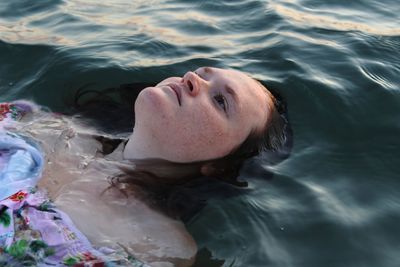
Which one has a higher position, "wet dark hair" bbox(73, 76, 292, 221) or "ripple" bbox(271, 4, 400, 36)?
"ripple" bbox(271, 4, 400, 36)

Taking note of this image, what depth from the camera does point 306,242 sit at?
10.6 feet

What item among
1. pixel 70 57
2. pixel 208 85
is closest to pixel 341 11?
pixel 70 57

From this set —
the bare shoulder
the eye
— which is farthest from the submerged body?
the eye

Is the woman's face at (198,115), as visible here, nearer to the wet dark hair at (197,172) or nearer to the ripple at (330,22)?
the wet dark hair at (197,172)

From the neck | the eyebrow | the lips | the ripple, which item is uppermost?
the lips

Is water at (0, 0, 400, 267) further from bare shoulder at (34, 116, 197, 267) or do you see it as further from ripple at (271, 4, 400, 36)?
bare shoulder at (34, 116, 197, 267)

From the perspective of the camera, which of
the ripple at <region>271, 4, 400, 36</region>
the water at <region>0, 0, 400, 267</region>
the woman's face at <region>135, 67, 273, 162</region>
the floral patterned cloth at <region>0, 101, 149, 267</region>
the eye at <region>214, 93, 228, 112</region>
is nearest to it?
the floral patterned cloth at <region>0, 101, 149, 267</region>

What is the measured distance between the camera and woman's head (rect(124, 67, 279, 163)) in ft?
11.4

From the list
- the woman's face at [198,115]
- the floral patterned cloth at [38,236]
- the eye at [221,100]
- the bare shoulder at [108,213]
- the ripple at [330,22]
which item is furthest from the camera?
the ripple at [330,22]

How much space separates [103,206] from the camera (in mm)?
3295

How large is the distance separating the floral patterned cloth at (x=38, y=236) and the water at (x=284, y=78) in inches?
26.7

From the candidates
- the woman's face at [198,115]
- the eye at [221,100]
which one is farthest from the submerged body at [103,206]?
the eye at [221,100]

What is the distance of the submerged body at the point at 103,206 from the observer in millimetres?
3057

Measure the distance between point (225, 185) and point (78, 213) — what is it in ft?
3.42
